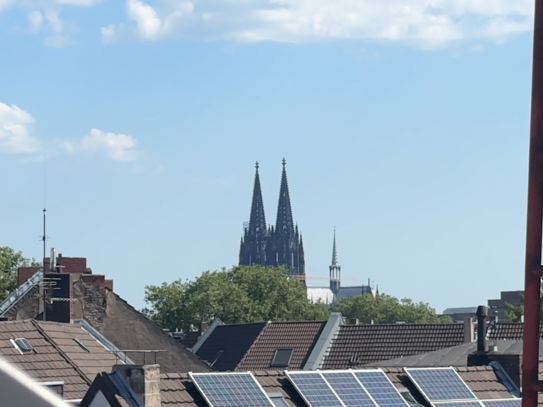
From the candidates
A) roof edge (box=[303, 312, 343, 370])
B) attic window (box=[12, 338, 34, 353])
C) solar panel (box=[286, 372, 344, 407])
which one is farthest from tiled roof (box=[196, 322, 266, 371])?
solar panel (box=[286, 372, 344, 407])

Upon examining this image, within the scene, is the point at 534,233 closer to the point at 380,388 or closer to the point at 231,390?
the point at 231,390

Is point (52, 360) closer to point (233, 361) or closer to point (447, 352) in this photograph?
point (447, 352)

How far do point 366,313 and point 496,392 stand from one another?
135 m

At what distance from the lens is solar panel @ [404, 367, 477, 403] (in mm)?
23109

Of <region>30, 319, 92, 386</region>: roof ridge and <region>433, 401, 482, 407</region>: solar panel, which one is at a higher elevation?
<region>30, 319, 92, 386</region>: roof ridge

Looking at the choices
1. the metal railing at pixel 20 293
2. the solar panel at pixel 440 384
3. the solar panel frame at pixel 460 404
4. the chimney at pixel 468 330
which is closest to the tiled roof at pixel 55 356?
the solar panel at pixel 440 384

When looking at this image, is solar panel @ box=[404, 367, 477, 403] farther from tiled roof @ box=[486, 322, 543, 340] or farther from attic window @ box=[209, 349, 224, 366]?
attic window @ box=[209, 349, 224, 366]

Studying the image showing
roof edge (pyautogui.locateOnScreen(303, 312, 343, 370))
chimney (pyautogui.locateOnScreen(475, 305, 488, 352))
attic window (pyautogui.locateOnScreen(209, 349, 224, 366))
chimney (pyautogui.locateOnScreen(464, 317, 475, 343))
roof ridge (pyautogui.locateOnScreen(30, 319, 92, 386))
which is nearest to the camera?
roof ridge (pyautogui.locateOnScreen(30, 319, 92, 386))

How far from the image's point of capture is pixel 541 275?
4.90 m

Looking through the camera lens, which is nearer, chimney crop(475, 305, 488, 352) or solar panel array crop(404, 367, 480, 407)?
solar panel array crop(404, 367, 480, 407)

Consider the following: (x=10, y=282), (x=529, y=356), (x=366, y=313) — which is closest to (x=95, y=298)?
(x=529, y=356)

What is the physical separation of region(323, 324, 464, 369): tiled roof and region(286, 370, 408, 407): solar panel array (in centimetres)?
2524

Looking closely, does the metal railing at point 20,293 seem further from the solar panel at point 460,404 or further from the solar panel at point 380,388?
the solar panel at point 460,404

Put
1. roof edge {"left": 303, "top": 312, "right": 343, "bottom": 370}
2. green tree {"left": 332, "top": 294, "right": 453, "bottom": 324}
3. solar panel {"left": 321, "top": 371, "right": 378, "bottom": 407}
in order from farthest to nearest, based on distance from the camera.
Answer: green tree {"left": 332, "top": 294, "right": 453, "bottom": 324}
roof edge {"left": 303, "top": 312, "right": 343, "bottom": 370}
solar panel {"left": 321, "top": 371, "right": 378, "bottom": 407}
